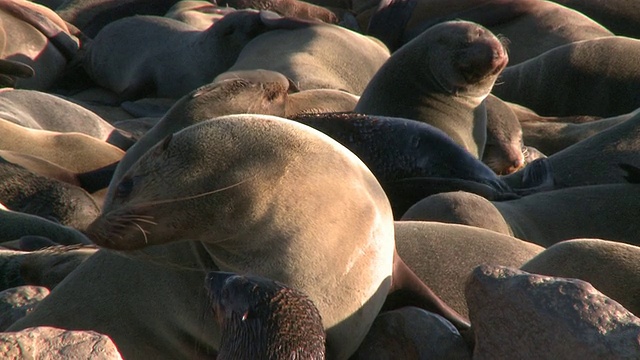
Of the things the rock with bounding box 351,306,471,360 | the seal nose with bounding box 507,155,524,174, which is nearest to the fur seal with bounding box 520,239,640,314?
the rock with bounding box 351,306,471,360

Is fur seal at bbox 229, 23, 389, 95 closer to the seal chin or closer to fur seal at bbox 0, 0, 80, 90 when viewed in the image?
fur seal at bbox 0, 0, 80, 90

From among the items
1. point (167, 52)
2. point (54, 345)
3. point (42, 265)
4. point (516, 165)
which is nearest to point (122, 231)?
point (54, 345)

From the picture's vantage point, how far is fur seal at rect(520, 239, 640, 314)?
4.07 m

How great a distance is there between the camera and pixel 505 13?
11.5 metres

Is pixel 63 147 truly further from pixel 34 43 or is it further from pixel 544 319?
pixel 544 319

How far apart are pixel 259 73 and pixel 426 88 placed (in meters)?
1.25

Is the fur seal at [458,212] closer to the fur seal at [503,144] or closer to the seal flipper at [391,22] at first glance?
the fur seal at [503,144]

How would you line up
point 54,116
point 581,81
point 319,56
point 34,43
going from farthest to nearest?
point 34,43, point 319,56, point 581,81, point 54,116

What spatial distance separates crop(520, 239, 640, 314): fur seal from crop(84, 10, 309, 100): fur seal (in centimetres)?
654

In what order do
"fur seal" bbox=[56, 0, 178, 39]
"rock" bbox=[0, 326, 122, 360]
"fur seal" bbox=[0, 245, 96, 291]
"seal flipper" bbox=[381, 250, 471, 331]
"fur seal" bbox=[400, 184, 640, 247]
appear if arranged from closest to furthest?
"rock" bbox=[0, 326, 122, 360] < "seal flipper" bbox=[381, 250, 471, 331] < "fur seal" bbox=[0, 245, 96, 291] < "fur seal" bbox=[400, 184, 640, 247] < "fur seal" bbox=[56, 0, 178, 39]

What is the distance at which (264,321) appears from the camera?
9.94ft

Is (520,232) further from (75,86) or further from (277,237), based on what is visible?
(75,86)

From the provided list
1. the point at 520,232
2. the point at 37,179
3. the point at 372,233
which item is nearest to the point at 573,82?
the point at 520,232

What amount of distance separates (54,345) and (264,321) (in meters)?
0.52
